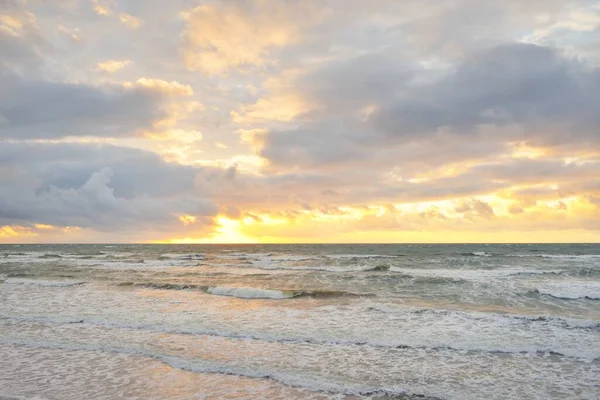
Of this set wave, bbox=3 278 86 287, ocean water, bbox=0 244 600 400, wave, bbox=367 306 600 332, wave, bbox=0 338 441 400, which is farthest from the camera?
wave, bbox=3 278 86 287

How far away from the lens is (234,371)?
10398 mm

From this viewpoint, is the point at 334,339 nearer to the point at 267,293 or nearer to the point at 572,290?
the point at 267,293

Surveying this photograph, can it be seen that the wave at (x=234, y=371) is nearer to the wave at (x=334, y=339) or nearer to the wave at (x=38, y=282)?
the wave at (x=334, y=339)

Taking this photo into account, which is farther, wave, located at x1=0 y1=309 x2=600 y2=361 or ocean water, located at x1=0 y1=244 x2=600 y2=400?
wave, located at x1=0 y1=309 x2=600 y2=361

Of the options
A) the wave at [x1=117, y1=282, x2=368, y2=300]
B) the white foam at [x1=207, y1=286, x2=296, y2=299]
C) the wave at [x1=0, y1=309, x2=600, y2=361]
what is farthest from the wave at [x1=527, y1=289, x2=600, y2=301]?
the white foam at [x1=207, y1=286, x2=296, y2=299]

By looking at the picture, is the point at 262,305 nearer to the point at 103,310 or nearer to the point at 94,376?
the point at 103,310

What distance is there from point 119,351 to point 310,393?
6.60 meters

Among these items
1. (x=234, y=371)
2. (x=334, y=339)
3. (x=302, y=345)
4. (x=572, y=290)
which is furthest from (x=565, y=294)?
(x=234, y=371)

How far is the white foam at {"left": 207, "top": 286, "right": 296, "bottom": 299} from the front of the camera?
941 inches

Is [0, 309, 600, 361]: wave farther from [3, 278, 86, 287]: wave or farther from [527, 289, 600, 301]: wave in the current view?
[3, 278, 86, 287]: wave

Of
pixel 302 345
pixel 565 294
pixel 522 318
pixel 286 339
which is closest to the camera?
pixel 302 345

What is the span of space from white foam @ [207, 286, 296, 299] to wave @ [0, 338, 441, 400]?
11.8 m

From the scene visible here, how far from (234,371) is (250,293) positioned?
1455cm

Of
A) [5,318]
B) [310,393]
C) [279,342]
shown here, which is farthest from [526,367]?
[5,318]
